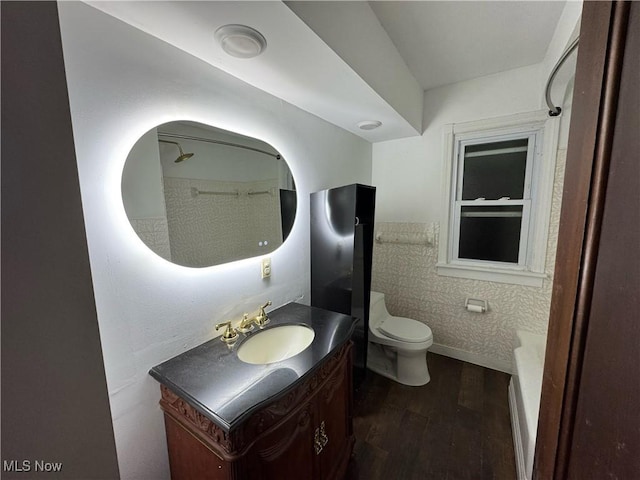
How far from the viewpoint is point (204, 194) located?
1.18 meters

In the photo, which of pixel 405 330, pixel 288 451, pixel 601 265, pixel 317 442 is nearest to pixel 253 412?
pixel 288 451

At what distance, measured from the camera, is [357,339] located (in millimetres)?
1854

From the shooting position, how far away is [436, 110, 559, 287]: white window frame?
187cm

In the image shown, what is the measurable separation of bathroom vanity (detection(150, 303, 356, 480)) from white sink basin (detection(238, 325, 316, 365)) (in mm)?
72

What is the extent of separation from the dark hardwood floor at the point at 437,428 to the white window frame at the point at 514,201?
910 millimetres

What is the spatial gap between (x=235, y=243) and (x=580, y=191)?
1.28 metres

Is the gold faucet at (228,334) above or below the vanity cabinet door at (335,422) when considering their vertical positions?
above

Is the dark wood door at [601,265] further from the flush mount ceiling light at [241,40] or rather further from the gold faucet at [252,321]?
the gold faucet at [252,321]

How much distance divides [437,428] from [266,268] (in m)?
1.57

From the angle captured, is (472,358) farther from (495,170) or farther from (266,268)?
(266,268)

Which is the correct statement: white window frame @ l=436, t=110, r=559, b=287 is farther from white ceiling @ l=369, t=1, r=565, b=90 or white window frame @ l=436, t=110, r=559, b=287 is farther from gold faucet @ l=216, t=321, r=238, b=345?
gold faucet @ l=216, t=321, r=238, b=345

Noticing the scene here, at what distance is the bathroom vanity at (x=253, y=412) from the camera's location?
0.79 m

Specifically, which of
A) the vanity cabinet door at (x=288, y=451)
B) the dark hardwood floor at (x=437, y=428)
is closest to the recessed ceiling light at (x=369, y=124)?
the vanity cabinet door at (x=288, y=451)

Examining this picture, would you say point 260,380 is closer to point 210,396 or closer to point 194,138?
point 210,396
